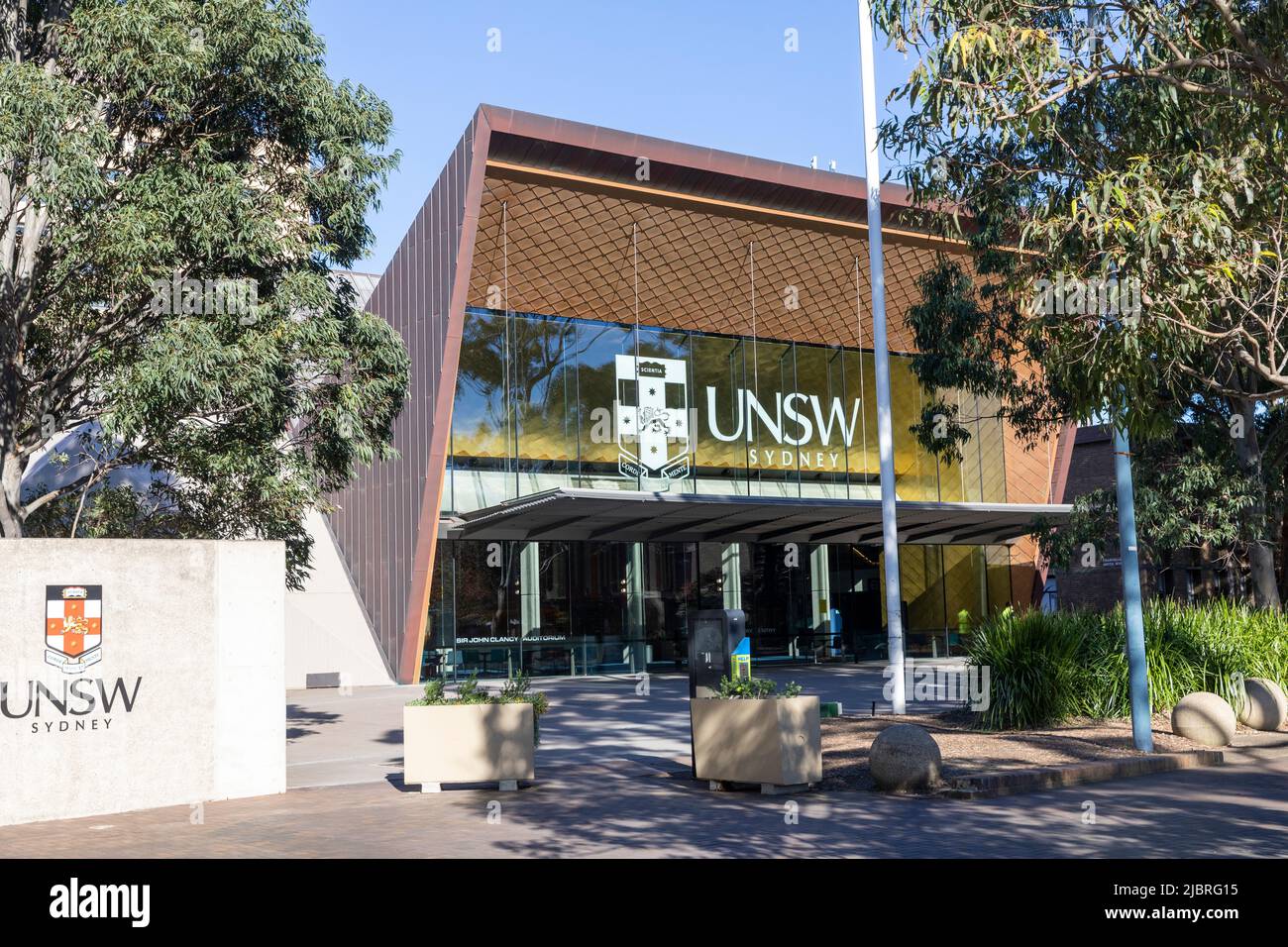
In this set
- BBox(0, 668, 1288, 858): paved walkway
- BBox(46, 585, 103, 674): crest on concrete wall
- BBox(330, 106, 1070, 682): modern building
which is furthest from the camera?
BBox(330, 106, 1070, 682): modern building

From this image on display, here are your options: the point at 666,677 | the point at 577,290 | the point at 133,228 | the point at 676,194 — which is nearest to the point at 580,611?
the point at 666,677

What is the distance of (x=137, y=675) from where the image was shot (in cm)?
1243

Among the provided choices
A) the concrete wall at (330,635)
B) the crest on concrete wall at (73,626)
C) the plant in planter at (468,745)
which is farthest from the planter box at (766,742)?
the concrete wall at (330,635)

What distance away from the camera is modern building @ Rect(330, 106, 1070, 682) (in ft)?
89.5

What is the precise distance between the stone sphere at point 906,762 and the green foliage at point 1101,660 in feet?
14.5

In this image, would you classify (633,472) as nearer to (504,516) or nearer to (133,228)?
(504,516)

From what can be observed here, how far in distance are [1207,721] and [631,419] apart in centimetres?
1979

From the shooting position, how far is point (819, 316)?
34.7 m

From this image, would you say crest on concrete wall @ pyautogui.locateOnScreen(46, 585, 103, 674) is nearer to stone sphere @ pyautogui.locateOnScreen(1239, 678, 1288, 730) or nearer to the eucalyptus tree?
the eucalyptus tree

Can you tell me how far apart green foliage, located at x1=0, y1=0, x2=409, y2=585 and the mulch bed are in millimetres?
7389

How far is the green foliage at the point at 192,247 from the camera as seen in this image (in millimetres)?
13516

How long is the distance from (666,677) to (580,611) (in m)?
2.78

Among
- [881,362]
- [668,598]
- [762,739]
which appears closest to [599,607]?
[668,598]

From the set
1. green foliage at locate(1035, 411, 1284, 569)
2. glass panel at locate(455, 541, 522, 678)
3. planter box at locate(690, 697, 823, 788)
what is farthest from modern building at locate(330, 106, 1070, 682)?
planter box at locate(690, 697, 823, 788)
